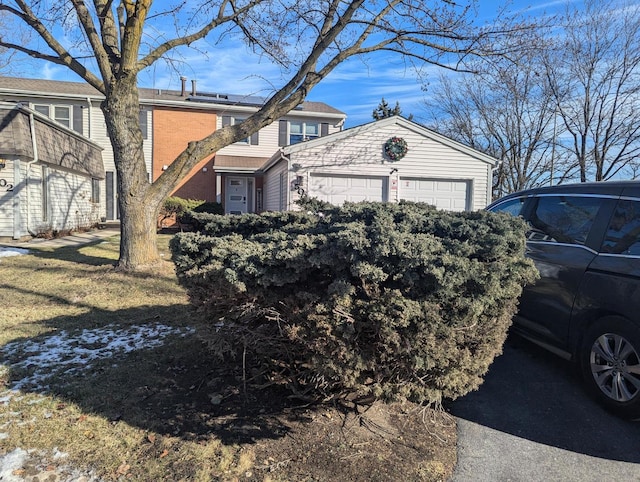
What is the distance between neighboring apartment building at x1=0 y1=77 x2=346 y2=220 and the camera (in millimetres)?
19453

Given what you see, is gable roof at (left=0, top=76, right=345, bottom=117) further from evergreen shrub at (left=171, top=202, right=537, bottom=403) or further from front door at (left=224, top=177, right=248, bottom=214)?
evergreen shrub at (left=171, top=202, right=537, bottom=403)

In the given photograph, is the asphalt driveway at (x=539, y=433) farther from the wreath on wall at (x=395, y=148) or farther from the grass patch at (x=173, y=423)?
the wreath on wall at (x=395, y=148)

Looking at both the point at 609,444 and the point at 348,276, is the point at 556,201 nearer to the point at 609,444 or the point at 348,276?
the point at 609,444

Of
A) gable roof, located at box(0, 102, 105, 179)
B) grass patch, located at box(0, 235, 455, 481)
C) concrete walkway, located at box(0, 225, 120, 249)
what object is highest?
gable roof, located at box(0, 102, 105, 179)

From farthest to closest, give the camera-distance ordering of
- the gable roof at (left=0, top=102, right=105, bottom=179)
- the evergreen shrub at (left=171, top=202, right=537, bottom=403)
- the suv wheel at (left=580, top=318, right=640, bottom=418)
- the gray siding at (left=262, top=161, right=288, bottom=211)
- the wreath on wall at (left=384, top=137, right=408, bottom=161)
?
the gray siding at (left=262, top=161, right=288, bottom=211) → the wreath on wall at (left=384, top=137, right=408, bottom=161) → the gable roof at (left=0, top=102, right=105, bottom=179) → the suv wheel at (left=580, top=318, right=640, bottom=418) → the evergreen shrub at (left=171, top=202, right=537, bottom=403)

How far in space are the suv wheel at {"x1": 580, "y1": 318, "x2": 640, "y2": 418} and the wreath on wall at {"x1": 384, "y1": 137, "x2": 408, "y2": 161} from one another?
36.7 ft

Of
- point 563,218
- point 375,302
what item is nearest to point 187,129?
point 563,218

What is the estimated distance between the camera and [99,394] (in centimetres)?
326

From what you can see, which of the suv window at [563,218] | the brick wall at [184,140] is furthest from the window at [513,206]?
the brick wall at [184,140]

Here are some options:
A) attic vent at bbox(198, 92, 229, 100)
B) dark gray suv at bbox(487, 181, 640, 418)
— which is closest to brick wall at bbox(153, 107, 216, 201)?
attic vent at bbox(198, 92, 229, 100)

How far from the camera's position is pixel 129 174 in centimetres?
781

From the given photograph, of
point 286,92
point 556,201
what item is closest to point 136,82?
point 286,92

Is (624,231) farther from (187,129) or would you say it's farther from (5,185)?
(187,129)

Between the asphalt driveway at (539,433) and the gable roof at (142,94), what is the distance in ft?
55.0
